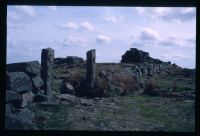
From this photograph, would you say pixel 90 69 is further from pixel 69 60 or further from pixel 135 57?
pixel 135 57

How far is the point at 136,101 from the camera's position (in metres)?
9.15

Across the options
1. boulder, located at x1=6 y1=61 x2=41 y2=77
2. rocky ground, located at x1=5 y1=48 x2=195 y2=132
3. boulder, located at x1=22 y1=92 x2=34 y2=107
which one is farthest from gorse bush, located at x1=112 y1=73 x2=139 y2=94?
boulder, located at x1=22 y1=92 x2=34 y2=107

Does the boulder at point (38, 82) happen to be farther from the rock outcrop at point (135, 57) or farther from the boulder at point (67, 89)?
the rock outcrop at point (135, 57)

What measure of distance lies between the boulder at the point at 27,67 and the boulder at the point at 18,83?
613 mm

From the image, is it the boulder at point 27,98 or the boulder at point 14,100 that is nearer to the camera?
the boulder at point 14,100

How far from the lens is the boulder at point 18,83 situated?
7012 mm

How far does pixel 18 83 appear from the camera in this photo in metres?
7.25

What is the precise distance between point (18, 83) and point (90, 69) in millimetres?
3031

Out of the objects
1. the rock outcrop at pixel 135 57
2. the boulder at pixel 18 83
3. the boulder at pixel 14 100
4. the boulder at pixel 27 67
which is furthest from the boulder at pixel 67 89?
the rock outcrop at pixel 135 57

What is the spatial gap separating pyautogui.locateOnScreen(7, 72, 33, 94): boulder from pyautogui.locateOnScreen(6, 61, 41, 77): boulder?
0.61m

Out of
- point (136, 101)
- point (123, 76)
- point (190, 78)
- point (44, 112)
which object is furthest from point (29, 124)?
point (190, 78)

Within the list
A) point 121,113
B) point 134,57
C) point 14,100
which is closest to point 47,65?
point 121,113
